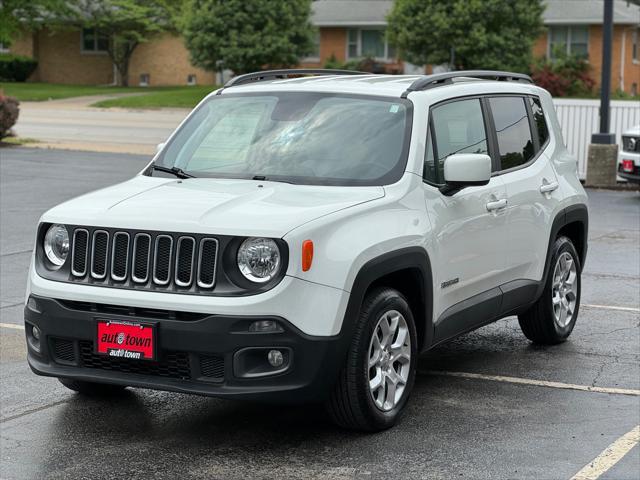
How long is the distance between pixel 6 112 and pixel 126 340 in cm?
2197

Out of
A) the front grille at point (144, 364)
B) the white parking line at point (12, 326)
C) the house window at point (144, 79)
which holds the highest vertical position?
the front grille at point (144, 364)

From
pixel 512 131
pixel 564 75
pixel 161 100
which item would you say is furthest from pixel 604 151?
pixel 161 100

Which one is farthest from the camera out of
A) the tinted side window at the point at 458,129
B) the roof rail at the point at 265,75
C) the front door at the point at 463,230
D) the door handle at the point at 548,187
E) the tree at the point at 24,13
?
the tree at the point at 24,13

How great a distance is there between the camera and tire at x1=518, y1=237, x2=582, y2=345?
826 centimetres

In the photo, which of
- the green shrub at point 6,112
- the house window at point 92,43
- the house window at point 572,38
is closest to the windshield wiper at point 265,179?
the green shrub at point 6,112

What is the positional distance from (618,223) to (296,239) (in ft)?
36.0

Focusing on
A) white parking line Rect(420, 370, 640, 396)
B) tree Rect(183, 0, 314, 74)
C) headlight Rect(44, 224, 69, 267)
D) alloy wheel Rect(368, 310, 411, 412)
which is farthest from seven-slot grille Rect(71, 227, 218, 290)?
tree Rect(183, 0, 314, 74)

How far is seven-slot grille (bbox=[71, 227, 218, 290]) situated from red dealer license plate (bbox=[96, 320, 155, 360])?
204 mm

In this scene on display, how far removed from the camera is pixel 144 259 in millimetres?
5840

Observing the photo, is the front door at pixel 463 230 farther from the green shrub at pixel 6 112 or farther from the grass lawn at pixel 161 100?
the grass lawn at pixel 161 100

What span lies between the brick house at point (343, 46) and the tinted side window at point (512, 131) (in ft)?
113

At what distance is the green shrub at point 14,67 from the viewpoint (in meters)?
57.7

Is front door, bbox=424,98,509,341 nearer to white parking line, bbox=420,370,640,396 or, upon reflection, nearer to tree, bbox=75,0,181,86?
white parking line, bbox=420,370,640,396

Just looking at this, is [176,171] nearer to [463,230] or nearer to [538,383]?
[463,230]
